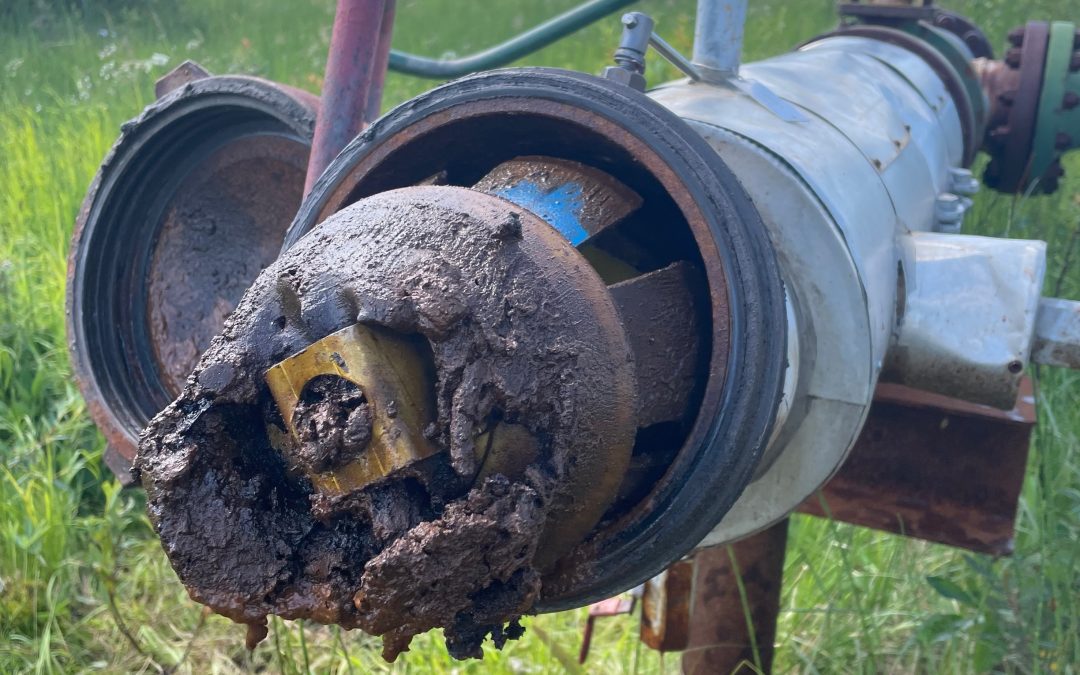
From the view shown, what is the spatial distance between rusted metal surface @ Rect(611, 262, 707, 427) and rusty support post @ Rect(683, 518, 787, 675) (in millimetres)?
807

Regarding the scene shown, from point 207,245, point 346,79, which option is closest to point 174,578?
point 207,245

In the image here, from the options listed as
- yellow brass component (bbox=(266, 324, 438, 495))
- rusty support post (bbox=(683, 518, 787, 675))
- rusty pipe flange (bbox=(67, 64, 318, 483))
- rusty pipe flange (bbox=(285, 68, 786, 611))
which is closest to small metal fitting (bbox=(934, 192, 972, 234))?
rusty support post (bbox=(683, 518, 787, 675))

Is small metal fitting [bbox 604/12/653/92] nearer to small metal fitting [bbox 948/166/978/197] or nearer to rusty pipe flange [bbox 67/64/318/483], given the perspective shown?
rusty pipe flange [bbox 67/64/318/483]

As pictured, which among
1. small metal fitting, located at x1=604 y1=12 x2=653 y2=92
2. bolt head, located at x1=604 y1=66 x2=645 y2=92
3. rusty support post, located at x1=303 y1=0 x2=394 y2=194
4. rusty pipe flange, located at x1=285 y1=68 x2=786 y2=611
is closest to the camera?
rusty pipe flange, located at x1=285 y1=68 x2=786 y2=611

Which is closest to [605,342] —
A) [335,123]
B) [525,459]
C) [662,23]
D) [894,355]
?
[525,459]

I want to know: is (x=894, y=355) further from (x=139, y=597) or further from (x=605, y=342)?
(x=139, y=597)

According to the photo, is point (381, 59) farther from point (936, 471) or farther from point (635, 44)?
point (936, 471)

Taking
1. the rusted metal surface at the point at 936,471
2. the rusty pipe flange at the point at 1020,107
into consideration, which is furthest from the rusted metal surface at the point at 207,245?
the rusty pipe flange at the point at 1020,107

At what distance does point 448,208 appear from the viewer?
0.88 m

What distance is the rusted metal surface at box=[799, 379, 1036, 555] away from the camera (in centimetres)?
155

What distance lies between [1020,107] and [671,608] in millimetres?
1711

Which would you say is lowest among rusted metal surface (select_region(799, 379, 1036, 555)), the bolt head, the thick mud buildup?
rusted metal surface (select_region(799, 379, 1036, 555))

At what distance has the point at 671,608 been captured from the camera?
5.59ft

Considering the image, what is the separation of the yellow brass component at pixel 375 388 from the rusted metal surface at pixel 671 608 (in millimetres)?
963
